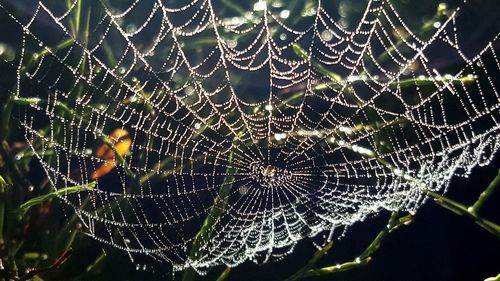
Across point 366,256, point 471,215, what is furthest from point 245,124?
point 471,215

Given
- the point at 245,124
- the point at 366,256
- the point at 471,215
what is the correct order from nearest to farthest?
the point at 471,215 < the point at 366,256 < the point at 245,124

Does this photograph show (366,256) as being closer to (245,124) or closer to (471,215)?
(471,215)

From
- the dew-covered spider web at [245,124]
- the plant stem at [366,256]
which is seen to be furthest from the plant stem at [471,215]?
the dew-covered spider web at [245,124]

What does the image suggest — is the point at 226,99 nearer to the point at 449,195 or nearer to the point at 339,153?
the point at 339,153

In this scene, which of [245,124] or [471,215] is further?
[245,124]

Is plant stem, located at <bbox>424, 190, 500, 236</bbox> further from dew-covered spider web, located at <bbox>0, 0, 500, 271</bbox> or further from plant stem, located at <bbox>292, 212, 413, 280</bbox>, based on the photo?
dew-covered spider web, located at <bbox>0, 0, 500, 271</bbox>

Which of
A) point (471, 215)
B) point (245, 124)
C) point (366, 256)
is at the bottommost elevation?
point (366, 256)

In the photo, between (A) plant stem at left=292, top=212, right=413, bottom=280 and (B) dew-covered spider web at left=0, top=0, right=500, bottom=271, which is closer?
(A) plant stem at left=292, top=212, right=413, bottom=280

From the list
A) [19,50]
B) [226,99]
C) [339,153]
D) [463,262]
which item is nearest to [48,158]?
[19,50]

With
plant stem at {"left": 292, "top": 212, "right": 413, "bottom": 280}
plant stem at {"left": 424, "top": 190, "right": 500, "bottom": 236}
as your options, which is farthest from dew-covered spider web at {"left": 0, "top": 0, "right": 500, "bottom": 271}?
plant stem at {"left": 424, "top": 190, "right": 500, "bottom": 236}
